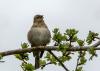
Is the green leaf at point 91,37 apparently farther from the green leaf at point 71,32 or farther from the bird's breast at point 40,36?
the bird's breast at point 40,36

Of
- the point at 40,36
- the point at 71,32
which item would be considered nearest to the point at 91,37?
the point at 71,32

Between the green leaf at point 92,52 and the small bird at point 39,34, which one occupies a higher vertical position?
the green leaf at point 92,52

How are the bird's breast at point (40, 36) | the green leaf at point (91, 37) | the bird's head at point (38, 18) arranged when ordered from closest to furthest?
the green leaf at point (91, 37), the bird's breast at point (40, 36), the bird's head at point (38, 18)

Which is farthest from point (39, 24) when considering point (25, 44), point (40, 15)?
point (25, 44)

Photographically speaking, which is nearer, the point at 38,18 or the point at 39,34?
the point at 39,34

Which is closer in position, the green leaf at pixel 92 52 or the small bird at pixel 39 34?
the green leaf at pixel 92 52

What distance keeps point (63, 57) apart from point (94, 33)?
771mm

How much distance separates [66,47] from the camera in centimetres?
579

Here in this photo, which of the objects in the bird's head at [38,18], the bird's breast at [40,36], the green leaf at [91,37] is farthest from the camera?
the bird's head at [38,18]

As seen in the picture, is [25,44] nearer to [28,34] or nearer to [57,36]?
[57,36]

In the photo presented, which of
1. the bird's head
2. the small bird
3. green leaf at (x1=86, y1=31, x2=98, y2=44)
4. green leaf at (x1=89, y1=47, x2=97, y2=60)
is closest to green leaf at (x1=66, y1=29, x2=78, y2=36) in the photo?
green leaf at (x1=86, y1=31, x2=98, y2=44)

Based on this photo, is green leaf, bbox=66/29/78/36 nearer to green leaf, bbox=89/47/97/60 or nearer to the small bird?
green leaf, bbox=89/47/97/60

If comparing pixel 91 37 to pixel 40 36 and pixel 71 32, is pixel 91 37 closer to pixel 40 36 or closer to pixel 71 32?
pixel 71 32

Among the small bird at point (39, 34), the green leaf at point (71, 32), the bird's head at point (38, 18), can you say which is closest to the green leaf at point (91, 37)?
the green leaf at point (71, 32)
